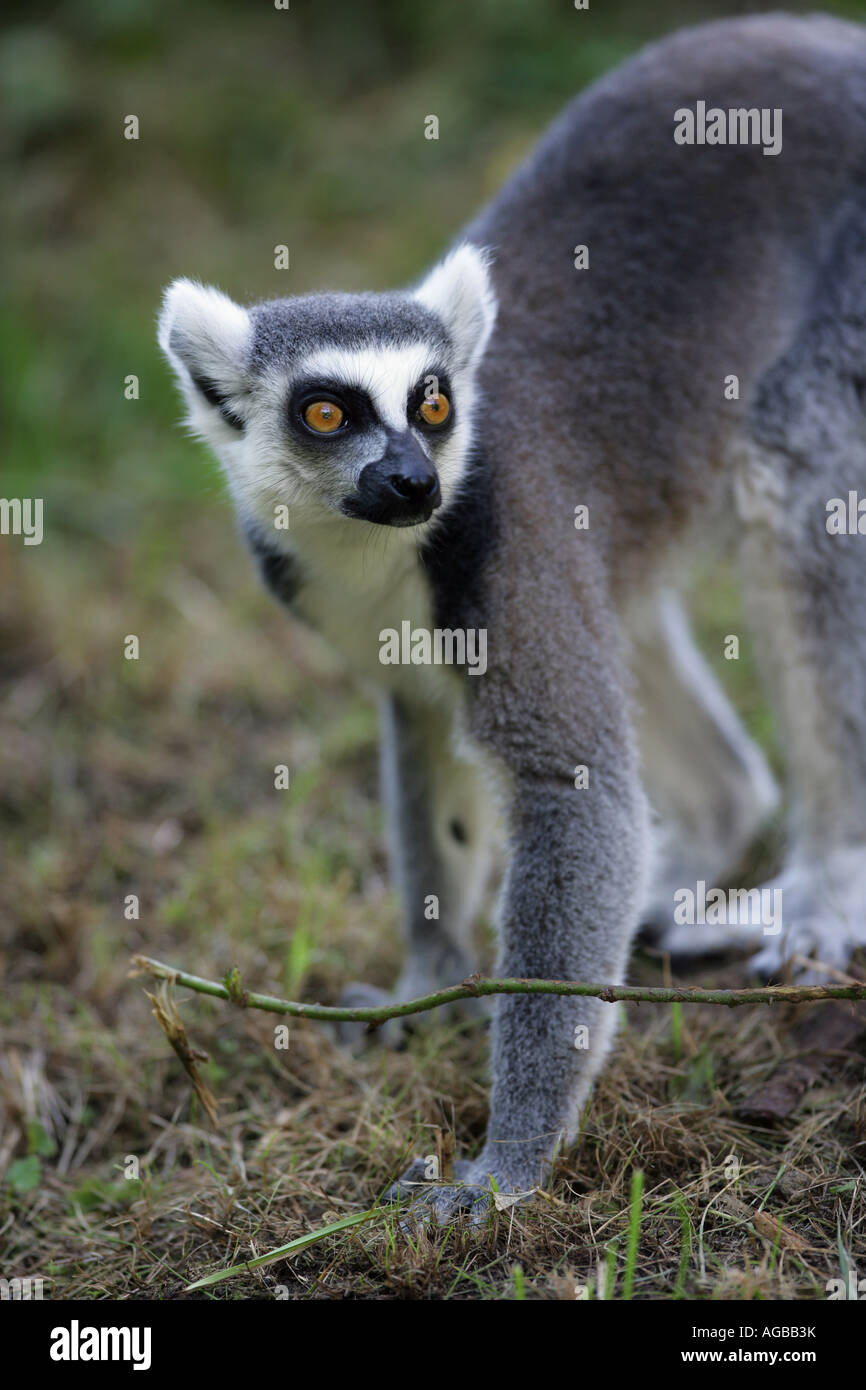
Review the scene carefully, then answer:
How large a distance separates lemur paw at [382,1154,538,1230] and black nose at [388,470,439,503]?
1949 mm

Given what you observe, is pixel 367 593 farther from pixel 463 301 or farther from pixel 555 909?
pixel 555 909

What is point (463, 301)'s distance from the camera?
418cm

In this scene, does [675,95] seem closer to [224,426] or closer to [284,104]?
[224,426]

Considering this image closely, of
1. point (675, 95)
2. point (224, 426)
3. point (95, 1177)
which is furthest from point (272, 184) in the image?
point (95, 1177)

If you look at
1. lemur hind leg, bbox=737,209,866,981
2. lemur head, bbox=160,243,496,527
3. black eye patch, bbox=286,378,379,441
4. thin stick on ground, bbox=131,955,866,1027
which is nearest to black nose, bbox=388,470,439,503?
lemur head, bbox=160,243,496,527

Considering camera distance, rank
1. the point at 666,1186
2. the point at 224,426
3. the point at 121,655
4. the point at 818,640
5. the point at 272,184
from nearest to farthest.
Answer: the point at 666,1186
the point at 224,426
the point at 818,640
the point at 121,655
the point at 272,184

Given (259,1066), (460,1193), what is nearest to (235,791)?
(259,1066)

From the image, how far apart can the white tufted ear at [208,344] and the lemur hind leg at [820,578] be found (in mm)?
2100

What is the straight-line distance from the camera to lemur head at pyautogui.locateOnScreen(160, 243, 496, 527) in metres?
3.79

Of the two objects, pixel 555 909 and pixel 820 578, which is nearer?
pixel 555 909

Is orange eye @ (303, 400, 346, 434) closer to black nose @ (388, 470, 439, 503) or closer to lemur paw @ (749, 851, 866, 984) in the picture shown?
black nose @ (388, 470, 439, 503)

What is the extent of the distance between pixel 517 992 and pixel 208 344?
2248 mm

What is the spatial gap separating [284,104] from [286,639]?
7076 millimetres

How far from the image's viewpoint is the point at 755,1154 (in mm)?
3805
